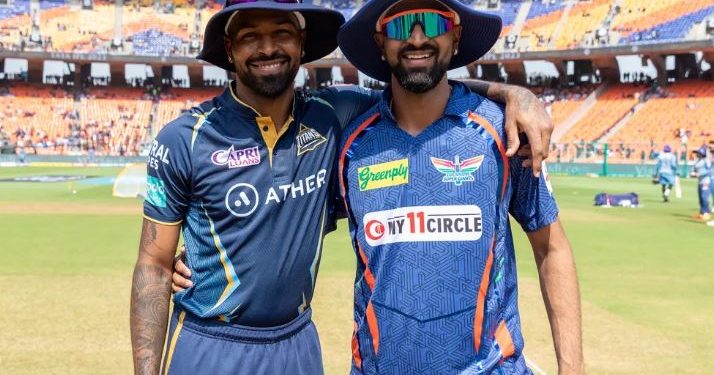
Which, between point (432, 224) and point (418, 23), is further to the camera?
point (418, 23)

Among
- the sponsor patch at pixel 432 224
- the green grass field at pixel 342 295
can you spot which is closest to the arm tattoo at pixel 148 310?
Result: the sponsor patch at pixel 432 224

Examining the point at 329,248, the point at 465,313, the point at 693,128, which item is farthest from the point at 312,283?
the point at 693,128

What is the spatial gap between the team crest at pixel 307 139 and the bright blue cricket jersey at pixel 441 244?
1.16 ft

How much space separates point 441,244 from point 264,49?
43.8 inches

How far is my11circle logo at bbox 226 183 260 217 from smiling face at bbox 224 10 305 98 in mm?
412

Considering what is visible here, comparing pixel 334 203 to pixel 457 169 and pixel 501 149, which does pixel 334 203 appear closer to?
pixel 457 169

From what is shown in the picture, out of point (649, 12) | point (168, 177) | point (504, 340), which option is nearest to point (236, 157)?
point (168, 177)

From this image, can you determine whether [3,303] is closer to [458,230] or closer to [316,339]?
[316,339]

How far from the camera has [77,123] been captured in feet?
186

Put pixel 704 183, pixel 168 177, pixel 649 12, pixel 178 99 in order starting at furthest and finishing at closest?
pixel 178 99
pixel 649 12
pixel 704 183
pixel 168 177

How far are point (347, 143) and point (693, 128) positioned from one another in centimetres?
4762

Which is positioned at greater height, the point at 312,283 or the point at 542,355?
the point at 312,283

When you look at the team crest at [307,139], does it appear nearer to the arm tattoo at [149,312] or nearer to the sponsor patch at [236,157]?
the sponsor patch at [236,157]

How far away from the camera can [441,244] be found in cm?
272
